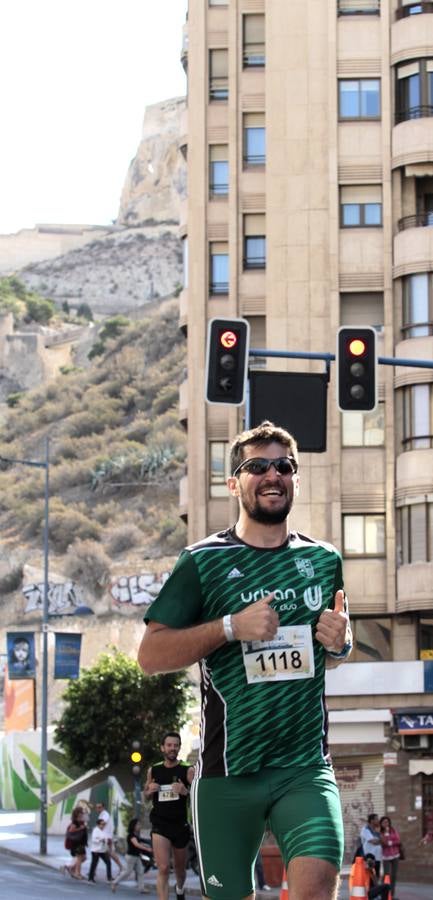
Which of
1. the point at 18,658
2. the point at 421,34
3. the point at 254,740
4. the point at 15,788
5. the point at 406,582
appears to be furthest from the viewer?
the point at 15,788

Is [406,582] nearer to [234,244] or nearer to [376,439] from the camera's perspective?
[376,439]

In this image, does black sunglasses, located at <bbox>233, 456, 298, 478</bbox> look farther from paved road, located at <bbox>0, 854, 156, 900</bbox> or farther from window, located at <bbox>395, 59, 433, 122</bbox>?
window, located at <bbox>395, 59, 433, 122</bbox>

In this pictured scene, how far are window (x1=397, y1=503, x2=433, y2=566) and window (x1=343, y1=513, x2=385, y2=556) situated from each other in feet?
1.62

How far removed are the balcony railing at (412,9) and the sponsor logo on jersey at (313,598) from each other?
41920 millimetres

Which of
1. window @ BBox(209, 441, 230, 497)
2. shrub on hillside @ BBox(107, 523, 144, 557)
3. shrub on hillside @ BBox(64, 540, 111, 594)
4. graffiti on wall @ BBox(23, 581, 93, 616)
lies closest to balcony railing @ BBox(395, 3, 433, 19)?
window @ BBox(209, 441, 230, 497)

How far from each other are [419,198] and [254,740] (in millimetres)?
41186

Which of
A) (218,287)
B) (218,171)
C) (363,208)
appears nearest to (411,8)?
(363,208)

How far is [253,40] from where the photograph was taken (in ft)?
166

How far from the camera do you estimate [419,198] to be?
46.7m

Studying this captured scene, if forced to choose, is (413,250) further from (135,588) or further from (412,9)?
(135,588)

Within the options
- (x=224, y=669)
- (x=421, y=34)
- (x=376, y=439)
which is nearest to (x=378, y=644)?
(x=376, y=439)

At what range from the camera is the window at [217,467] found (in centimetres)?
4884

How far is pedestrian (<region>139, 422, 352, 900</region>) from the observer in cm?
630

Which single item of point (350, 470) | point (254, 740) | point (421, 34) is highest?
point (421, 34)
